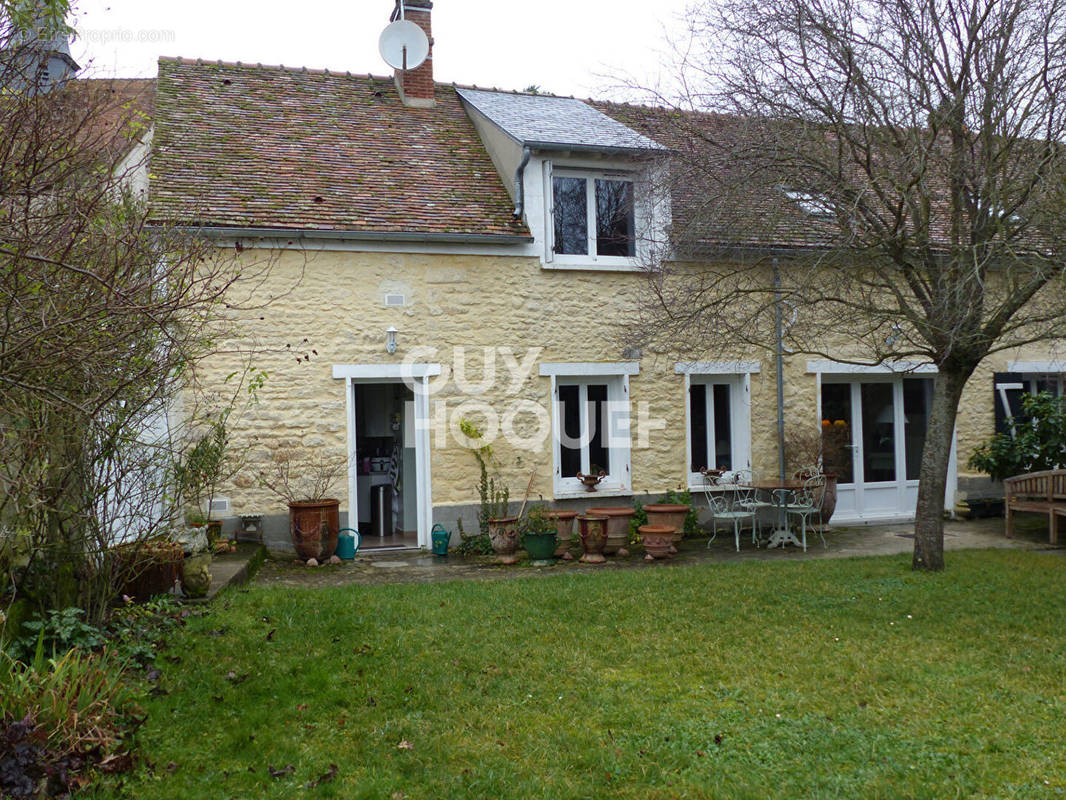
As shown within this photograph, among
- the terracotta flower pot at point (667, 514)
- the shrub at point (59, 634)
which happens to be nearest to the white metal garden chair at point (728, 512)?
the terracotta flower pot at point (667, 514)

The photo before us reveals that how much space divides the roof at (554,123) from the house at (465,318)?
0.06 meters

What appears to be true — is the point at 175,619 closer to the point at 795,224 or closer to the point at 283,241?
the point at 283,241

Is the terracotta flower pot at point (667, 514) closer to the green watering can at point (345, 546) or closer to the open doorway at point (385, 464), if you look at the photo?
the open doorway at point (385, 464)

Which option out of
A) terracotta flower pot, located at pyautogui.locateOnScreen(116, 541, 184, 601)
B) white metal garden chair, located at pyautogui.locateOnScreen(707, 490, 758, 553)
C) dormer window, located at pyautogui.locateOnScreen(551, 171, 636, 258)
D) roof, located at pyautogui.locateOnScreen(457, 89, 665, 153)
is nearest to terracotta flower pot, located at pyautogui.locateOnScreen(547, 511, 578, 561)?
white metal garden chair, located at pyautogui.locateOnScreen(707, 490, 758, 553)

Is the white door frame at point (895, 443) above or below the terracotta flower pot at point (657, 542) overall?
above

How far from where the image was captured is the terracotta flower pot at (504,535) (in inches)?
413

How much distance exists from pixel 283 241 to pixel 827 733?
8.24 metres

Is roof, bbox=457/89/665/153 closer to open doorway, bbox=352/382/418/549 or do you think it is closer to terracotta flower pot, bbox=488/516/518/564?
open doorway, bbox=352/382/418/549

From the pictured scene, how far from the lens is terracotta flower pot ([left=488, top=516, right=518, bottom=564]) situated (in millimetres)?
10492

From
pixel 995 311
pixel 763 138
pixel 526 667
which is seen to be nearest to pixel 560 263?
pixel 763 138

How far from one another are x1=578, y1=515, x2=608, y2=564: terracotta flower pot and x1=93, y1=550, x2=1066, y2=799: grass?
230 centimetres

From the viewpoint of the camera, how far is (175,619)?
630cm

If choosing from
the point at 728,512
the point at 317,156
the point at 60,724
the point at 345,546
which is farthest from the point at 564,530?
the point at 60,724

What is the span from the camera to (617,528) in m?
10.7
